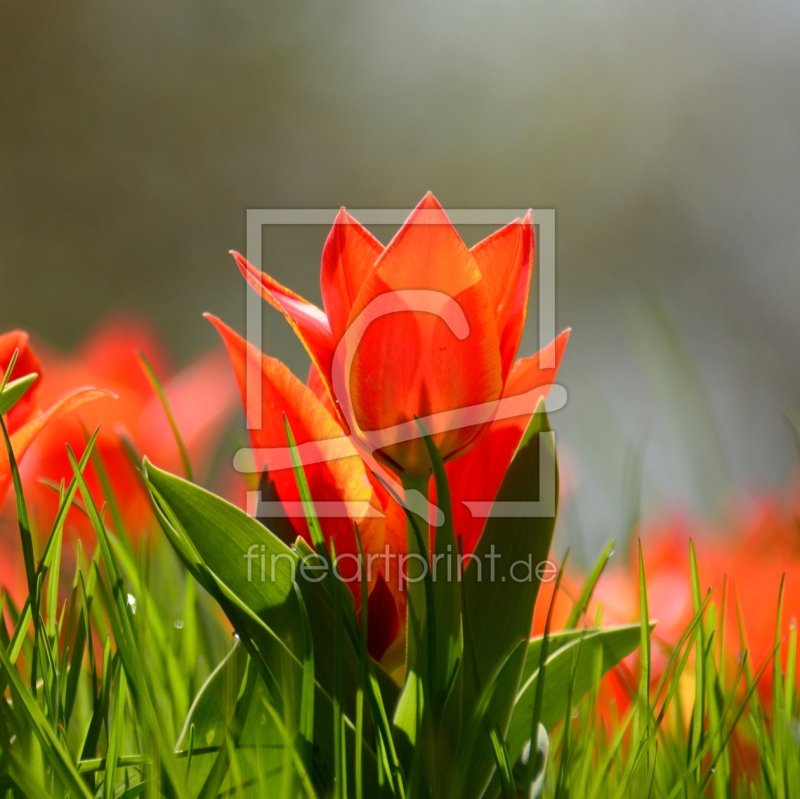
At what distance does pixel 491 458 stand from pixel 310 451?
3cm

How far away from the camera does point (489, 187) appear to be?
1898 mm

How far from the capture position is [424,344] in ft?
0.38

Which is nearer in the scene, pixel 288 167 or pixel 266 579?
pixel 266 579

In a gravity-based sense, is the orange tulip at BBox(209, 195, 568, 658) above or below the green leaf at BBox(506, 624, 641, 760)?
above

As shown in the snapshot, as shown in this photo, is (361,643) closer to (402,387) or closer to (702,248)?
(402,387)

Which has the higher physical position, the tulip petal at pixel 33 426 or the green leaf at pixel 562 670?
the tulip petal at pixel 33 426

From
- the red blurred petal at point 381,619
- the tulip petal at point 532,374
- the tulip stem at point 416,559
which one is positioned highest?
the tulip petal at point 532,374

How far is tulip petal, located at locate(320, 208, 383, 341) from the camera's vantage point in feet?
0.40

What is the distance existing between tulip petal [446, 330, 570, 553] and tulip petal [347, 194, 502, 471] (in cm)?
1

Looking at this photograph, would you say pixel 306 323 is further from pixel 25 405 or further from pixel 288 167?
pixel 288 167

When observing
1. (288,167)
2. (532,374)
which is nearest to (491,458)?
(532,374)

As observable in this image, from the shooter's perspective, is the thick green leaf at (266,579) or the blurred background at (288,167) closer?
the thick green leaf at (266,579)

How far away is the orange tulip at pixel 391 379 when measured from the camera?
0.37 feet

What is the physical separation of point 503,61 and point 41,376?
199 cm
